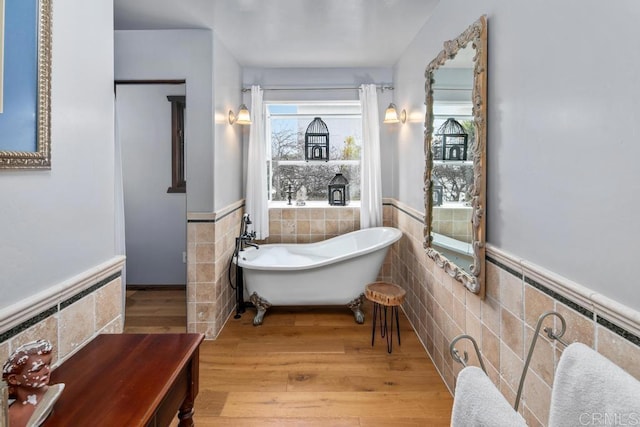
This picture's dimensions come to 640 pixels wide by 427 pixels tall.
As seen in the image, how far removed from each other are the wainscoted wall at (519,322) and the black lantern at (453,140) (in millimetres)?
653

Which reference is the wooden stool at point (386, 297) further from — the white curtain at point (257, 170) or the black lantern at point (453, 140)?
the white curtain at point (257, 170)

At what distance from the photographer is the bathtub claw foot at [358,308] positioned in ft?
10.9

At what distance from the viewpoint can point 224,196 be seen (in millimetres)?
3371

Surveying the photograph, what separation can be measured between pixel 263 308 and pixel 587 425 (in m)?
2.76

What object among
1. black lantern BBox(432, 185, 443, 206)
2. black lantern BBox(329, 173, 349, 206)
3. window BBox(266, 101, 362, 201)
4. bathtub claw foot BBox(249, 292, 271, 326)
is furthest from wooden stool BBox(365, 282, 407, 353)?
window BBox(266, 101, 362, 201)

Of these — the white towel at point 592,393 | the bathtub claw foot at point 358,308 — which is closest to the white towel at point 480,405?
the white towel at point 592,393

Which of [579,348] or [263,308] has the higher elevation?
[579,348]

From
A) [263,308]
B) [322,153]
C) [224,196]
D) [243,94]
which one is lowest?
[263,308]

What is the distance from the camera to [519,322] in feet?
4.91

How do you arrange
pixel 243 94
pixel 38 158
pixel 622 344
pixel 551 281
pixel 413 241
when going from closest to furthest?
pixel 622 344 → pixel 38 158 → pixel 551 281 → pixel 413 241 → pixel 243 94

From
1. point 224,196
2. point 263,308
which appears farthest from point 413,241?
point 224,196

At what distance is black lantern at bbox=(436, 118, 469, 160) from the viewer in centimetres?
209

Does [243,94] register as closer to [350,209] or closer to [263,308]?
[350,209]

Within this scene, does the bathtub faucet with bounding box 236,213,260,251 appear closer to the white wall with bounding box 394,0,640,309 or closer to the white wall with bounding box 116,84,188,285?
the white wall with bounding box 116,84,188,285
